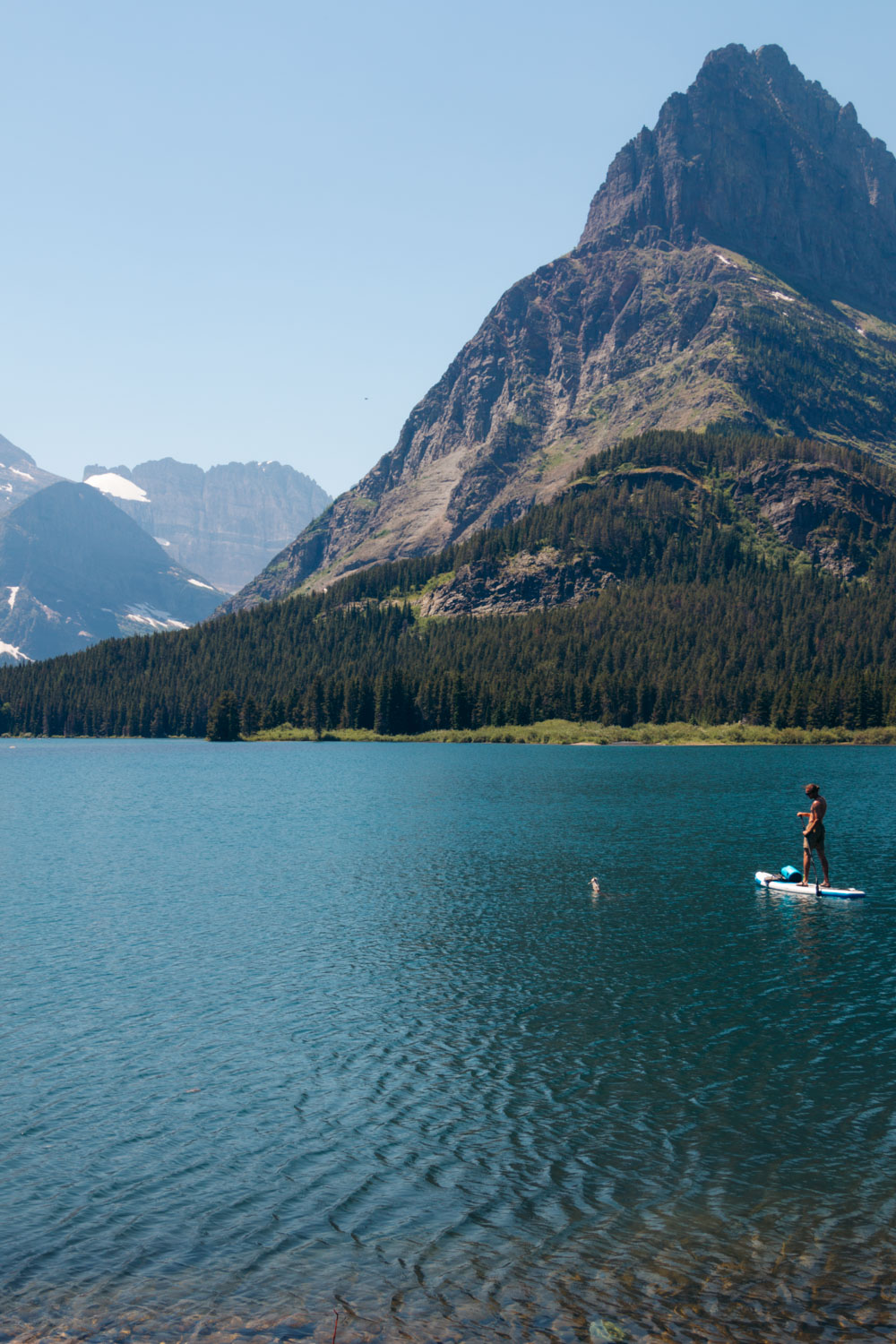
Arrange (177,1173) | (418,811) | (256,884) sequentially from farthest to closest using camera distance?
(418,811)
(256,884)
(177,1173)

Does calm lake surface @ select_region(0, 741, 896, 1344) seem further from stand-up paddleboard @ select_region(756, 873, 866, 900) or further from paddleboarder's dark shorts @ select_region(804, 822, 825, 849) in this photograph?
paddleboarder's dark shorts @ select_region(804, 822, 825, 849)

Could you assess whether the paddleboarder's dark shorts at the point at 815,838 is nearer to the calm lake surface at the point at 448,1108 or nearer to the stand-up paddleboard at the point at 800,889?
the stand-up paddleboard at the point at 800,889

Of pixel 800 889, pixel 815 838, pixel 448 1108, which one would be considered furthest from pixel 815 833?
pixel 448 1108

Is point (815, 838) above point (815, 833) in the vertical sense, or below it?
below

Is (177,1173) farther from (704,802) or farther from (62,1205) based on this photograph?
(704,802)

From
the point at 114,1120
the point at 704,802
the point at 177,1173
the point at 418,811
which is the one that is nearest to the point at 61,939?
the point at 114,1120

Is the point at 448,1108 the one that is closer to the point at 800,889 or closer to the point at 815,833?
the point at 800,889

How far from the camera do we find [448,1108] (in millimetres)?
27312

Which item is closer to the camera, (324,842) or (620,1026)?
(620,1026)

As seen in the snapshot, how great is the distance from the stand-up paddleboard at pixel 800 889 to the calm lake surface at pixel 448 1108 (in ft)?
5.71

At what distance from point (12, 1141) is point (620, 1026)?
65.1 ft

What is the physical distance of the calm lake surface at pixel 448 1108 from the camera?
1792 cm

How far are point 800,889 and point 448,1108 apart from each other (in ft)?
129

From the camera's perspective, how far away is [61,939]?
48.3 m
